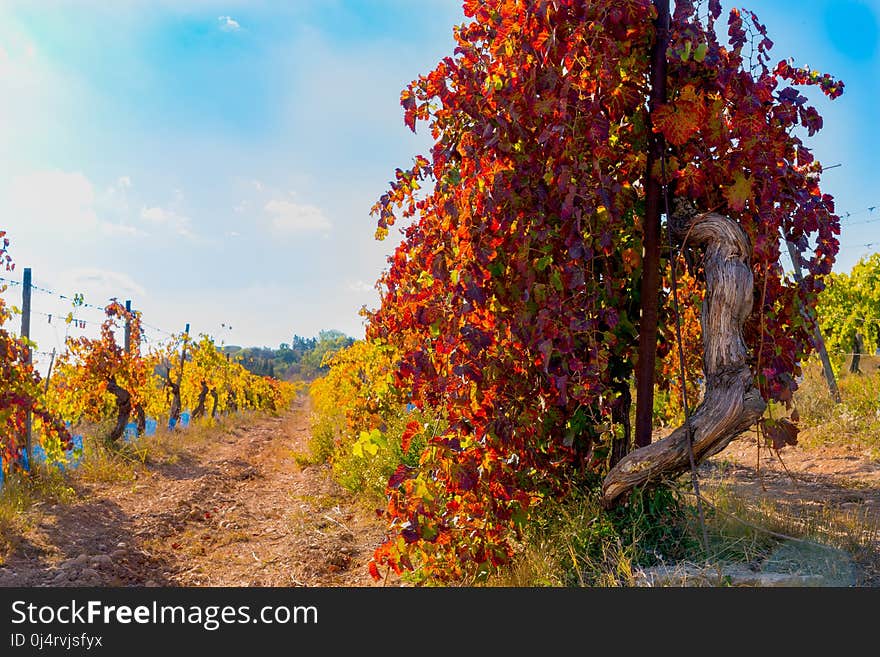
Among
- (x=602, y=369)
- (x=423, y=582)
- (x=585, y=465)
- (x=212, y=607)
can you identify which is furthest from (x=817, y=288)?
(x=212, y=607)

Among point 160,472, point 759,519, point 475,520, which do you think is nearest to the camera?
point 475,520

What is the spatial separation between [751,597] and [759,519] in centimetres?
143

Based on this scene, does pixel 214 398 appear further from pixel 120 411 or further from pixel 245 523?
pixel 245 523

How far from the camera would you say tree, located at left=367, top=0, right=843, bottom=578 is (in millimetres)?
2910

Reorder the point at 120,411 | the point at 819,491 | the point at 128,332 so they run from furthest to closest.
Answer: the point at 128,332, the point at 120,411, the point at 819,491

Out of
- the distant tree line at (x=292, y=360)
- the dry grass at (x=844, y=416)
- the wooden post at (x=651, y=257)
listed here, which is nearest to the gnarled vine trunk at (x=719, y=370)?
the wooden post at (x=651, y=257)

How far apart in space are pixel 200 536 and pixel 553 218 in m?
4.48

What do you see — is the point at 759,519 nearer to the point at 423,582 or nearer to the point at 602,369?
the point at 602,369

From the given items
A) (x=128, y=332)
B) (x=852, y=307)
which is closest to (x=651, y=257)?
(x=128, y=332)

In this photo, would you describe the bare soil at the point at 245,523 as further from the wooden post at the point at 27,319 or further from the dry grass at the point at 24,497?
the wooden post at the point at 27,319

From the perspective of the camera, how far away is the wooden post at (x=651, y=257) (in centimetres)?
321

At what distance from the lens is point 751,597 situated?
2449 mm

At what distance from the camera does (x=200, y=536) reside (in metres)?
5.81

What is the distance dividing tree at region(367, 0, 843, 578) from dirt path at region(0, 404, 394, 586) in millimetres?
1509
